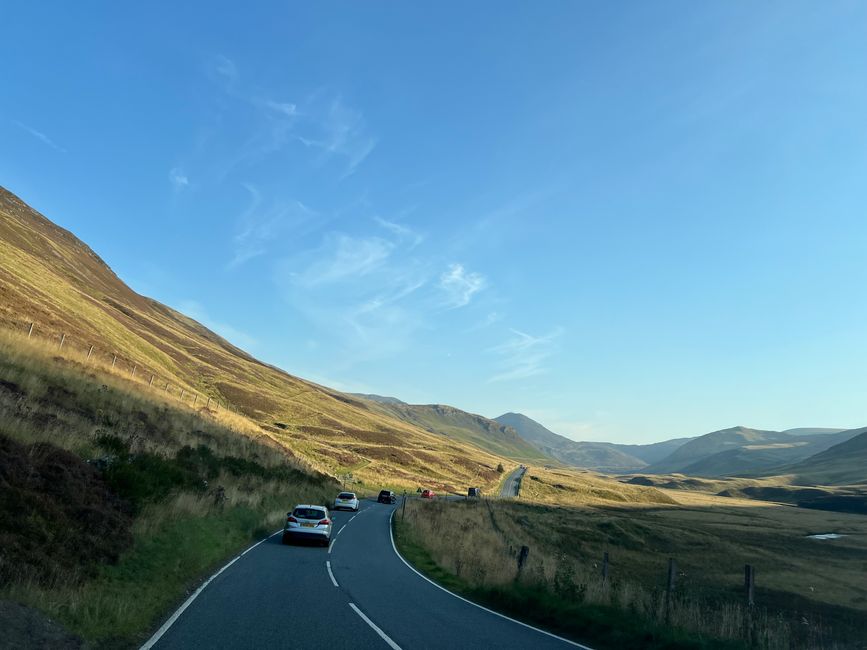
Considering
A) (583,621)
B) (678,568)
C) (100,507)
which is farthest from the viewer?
(678,568)

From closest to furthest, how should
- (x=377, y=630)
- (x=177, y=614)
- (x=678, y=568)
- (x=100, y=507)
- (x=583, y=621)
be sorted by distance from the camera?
(x=177, y=614), (x=377, y=630), (x=100, y=507), (x=583, y=621), (x=678, y=568)

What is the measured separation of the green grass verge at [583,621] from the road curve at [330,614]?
2.57 feet

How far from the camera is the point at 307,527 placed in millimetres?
20797

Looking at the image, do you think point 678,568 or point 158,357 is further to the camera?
point 158,357

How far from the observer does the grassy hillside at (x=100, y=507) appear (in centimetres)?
810

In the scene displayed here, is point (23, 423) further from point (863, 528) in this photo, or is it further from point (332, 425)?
point (332, 425)

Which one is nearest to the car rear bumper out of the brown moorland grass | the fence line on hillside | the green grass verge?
the brown moorland grass

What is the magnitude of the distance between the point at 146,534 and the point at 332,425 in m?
108

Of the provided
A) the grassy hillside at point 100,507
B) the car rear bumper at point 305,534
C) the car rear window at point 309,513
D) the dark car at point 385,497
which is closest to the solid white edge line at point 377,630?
the grassy hillside at point 100,507

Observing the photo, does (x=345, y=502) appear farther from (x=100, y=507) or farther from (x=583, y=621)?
(x=583, y=621)

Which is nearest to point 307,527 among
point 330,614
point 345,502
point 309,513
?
point 309,513

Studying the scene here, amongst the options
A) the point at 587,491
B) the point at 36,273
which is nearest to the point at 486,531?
the point at 36,273

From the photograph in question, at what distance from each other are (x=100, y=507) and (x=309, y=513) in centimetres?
1090

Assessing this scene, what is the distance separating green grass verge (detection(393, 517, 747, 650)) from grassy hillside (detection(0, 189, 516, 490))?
32.3 m
